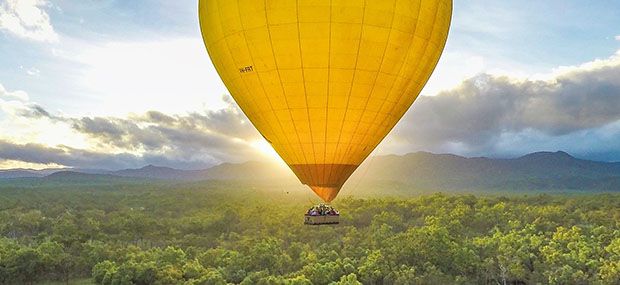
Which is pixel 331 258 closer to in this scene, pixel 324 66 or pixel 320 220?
pixel 320 220

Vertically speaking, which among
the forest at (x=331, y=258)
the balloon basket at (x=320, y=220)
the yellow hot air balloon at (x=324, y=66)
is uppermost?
the yellow hot air balloon at (x=324, y=66)

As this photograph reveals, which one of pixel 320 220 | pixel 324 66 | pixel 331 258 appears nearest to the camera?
pixel 324 66

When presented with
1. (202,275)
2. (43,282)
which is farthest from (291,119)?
(43,282)

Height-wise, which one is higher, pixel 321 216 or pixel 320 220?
pixel 321 216

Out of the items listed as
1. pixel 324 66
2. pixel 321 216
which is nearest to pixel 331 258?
pixel 321 216

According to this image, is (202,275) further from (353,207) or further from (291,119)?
(353,207)

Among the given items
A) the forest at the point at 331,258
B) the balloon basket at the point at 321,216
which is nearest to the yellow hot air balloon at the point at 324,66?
the balloon basket at the point at 321,216

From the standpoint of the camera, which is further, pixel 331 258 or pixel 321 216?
pixel 331 258

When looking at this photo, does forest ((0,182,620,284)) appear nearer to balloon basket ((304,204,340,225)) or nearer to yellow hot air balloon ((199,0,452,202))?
balloon basket ((304,204,340,225))

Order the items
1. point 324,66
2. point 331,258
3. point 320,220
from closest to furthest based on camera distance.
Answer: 1. point 324,66
2. point 320,220
3. point 331,258

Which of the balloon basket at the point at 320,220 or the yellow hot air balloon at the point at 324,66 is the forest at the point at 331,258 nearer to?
the balloon basket at the point at 320,220
